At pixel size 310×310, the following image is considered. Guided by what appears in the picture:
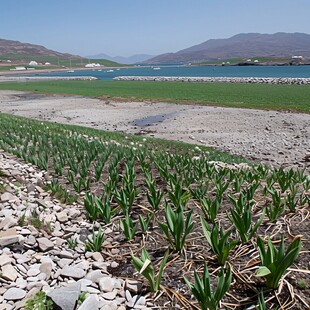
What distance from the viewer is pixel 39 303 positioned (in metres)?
3.15

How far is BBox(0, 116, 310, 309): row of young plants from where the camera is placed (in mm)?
3116

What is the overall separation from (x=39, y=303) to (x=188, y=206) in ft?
7.67

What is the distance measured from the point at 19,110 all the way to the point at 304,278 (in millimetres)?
30855

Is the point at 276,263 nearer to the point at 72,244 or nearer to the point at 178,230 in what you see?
the point at 178,230

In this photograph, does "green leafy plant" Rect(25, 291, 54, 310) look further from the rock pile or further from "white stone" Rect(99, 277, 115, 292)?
"white stone" Rect(99, 277, 115, 292)

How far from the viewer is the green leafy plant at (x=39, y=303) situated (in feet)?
10.2

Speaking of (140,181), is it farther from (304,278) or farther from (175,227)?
(304,278)

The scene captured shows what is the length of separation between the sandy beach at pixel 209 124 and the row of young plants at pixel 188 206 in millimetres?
7764

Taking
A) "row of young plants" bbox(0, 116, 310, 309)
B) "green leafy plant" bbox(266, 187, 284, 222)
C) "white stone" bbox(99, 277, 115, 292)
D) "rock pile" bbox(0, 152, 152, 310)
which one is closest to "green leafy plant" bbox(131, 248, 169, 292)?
"row of young plants" bbox(0, 116, 310, 309)

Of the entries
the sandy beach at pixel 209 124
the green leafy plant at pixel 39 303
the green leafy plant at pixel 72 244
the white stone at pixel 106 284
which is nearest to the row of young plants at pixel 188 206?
the green leafy plant at pixel 72 244

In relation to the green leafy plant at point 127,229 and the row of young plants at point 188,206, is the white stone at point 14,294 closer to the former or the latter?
the row of young plants at point 188,206

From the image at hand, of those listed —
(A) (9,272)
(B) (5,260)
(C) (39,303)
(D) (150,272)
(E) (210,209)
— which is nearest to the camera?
(C) (39,303)

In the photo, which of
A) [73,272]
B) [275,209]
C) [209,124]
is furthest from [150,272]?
[209,124]

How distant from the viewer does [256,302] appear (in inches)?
117
